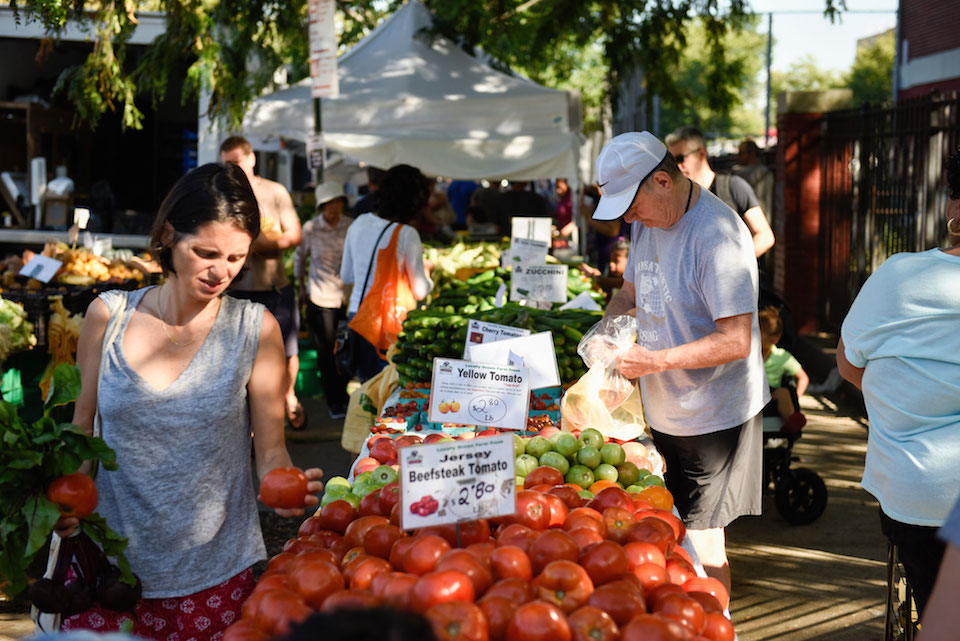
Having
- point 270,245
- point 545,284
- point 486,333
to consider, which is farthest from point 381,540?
point 270,245

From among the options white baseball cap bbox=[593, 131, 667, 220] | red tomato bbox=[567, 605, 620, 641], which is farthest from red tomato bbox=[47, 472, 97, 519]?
white baseball cap bbox=[593, 131, 667, 220]

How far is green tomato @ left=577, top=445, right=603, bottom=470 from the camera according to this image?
3135 millimetres

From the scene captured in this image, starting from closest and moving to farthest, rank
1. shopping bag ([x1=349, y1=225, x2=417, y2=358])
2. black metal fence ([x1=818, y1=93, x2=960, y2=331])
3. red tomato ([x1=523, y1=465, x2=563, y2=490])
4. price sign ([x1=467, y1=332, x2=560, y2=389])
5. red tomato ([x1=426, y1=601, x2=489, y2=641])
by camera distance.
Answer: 1. red tomato ([x1=426, y1=601, x2=489, y2=641])
2. red tomato ([x1=523, y1=465, x2=563, y2=490])
3. price sign ([x1=467, y1=332, x2=560, y2=389])
4. shopping bag ([x1=349, y1=225, x2=417, y2=358])
5. black metal fence ([x1=818, y1=93, x2=960, y2=331])

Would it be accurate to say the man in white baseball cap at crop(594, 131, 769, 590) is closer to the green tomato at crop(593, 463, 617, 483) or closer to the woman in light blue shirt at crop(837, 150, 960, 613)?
the green tomato at crop(593, 463, 617, 483)

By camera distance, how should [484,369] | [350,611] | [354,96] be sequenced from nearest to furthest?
[350,611] < [484,369] < [354,96]

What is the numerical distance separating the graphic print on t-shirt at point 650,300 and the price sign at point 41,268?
5.35 meters

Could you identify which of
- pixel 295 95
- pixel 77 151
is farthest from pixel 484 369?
pixel 77 151

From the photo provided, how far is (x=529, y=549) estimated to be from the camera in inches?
83.5

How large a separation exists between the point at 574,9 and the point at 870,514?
21.0ft

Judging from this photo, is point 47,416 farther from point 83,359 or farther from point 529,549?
point 529,549

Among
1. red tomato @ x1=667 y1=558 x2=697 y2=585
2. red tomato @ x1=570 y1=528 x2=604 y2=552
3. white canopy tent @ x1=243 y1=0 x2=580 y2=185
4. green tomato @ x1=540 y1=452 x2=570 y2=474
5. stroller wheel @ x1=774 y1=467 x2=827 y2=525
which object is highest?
white canopy tent @ x1=243 y1=0 x2=580 y2=185

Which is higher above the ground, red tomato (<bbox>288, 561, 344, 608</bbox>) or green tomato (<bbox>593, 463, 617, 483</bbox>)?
red tomato (<bbox>288, 561, 344, 608</bbox>)

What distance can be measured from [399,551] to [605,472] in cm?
115

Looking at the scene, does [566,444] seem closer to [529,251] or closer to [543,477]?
[543,477]
